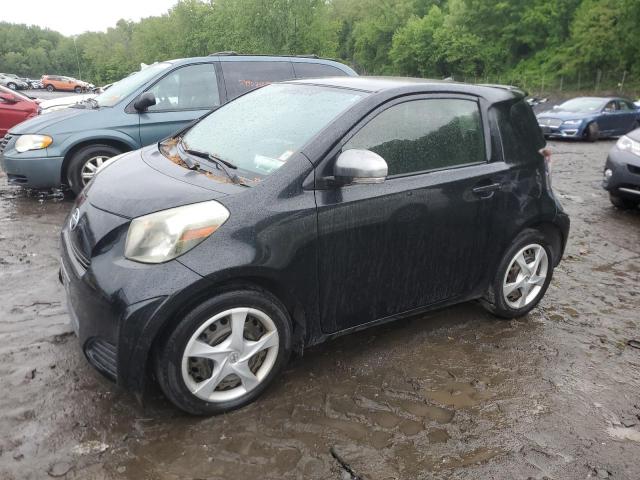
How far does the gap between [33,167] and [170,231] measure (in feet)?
15.3

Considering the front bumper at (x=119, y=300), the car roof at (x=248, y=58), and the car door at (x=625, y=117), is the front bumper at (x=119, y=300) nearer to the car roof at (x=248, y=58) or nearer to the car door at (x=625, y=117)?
the car roof at (x=248, y=58)

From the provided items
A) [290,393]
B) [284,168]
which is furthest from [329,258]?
[290,393]

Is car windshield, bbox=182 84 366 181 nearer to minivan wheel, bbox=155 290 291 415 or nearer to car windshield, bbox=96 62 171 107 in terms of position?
minivan wheel, bbox=155 290 291 415

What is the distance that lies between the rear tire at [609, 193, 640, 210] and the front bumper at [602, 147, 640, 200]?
200 millimetres

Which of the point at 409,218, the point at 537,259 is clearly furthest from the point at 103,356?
the point at 537,259

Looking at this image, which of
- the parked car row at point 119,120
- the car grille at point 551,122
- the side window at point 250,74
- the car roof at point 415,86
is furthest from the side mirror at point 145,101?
the car grille at point 551,122

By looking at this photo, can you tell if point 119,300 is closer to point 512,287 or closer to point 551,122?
point 512,287

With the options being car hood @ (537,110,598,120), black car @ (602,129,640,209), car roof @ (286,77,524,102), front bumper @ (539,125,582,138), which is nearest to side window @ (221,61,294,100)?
car roof @ (286,77,524,102)

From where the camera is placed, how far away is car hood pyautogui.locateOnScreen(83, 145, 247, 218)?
2.74 m

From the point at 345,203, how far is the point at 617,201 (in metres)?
6.11

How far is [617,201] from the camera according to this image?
24.8ft

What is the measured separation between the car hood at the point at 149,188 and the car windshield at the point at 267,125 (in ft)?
0.81

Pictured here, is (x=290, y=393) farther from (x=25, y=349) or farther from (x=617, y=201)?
(x=617, y=201)

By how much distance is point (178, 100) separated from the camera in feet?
22.5
